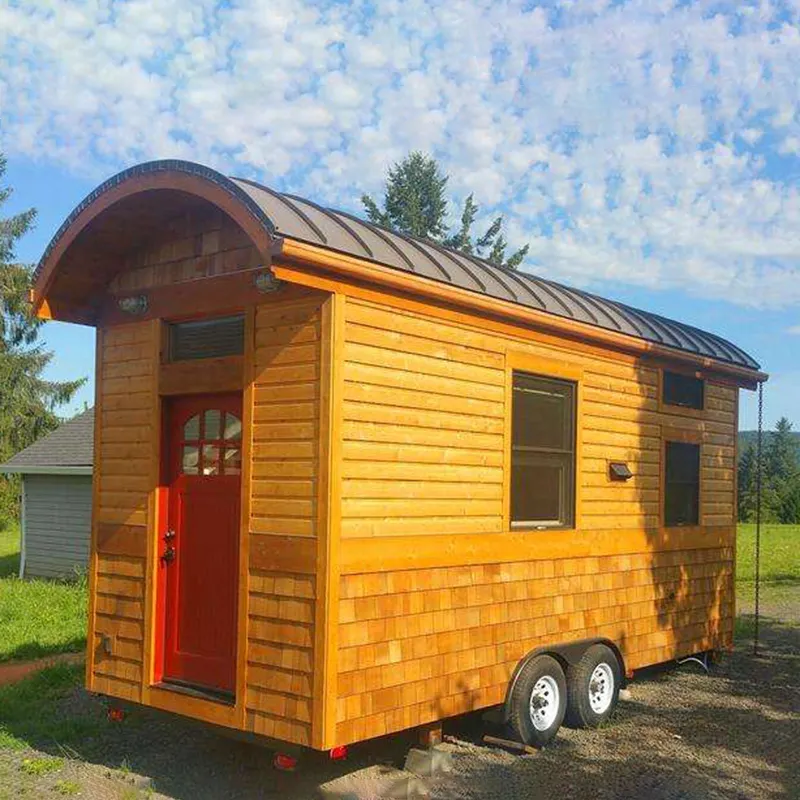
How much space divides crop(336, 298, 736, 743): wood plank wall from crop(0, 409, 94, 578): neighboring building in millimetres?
12492

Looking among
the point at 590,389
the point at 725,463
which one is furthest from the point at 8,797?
the point at 725,463

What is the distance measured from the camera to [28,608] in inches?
531

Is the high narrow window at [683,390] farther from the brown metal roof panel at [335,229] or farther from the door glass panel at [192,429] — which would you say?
the door glass panel at [192,429]

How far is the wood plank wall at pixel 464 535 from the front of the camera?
5578 mm

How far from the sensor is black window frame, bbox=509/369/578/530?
6938 millimetres

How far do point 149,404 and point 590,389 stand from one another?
342 cm

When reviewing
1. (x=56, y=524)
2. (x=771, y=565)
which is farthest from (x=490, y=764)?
(x=771, y=565)

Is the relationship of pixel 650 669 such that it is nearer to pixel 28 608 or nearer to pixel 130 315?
pixel 130 315

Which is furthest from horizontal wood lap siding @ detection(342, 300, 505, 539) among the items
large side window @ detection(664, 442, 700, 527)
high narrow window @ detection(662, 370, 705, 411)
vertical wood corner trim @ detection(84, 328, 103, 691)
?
large side window @ detection(664, 442, 700, 527)

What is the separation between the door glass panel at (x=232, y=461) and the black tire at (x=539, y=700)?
243cm

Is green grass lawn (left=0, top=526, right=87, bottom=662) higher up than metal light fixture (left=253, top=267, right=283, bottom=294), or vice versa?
metal light fixture (left=253, top=267, right=283, bottom=294)

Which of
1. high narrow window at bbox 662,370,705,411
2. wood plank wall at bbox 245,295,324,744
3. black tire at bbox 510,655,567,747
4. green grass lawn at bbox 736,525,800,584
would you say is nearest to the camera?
wood plank wall at bbox 245,295,324,744

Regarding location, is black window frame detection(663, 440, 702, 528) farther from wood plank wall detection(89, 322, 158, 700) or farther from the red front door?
wood plank wall detection(89, 322, 158, 700)

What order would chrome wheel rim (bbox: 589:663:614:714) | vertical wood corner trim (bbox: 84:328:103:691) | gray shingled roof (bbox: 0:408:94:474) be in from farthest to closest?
gray shingled roof (bbox: 0:408:94:474), chrome wheel rim (bbox: 589:663:614:714), vertical wood corner trim (bbox: 84:328:103:691)
